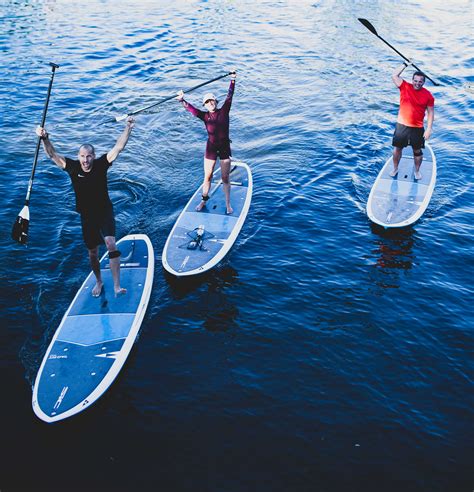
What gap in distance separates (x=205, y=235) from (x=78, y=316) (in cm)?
390

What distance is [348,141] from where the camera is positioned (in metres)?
19.7

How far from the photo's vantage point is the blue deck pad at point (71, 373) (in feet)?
28.8

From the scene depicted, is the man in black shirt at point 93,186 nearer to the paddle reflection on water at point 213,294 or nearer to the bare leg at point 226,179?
the paddle reflection on water at point 213,294

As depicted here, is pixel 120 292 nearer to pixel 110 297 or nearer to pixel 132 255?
pixel 110 297

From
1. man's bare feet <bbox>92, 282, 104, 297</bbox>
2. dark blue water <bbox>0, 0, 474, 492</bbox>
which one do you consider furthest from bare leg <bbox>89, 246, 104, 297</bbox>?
dark blue water <bbox>0, 0, 474, 492</bbox>

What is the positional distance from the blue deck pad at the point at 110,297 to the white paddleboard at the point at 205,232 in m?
0.92

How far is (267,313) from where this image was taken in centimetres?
1139

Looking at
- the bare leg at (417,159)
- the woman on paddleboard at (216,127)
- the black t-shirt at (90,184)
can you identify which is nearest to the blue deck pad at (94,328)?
the black t-shirt at (90,184)

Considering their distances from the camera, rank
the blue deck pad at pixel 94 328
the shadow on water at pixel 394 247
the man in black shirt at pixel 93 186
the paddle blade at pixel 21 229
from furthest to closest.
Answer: the shadow on water at pixel 394 247 → the paddle blade at pixel 21 229 → the blue deck pad at pixel 94 328 → the man in black shirt at pixel 93 186

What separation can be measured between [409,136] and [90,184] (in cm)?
889

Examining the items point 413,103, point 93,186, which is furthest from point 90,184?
point 413,103

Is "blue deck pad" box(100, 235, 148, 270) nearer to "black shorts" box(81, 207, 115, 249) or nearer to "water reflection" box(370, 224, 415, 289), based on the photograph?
"black shorts" box(81, 207, 115, 249)

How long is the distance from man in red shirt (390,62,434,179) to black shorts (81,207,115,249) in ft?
26.3

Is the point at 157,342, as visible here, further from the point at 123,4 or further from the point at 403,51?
the point at 123,4
